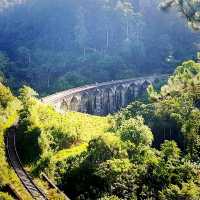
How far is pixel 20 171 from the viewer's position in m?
32.7

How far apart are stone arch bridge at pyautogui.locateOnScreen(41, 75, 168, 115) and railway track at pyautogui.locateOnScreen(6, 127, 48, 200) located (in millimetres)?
33713

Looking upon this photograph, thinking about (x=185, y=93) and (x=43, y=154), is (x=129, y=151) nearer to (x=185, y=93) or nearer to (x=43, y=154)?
(x=43, y=154)

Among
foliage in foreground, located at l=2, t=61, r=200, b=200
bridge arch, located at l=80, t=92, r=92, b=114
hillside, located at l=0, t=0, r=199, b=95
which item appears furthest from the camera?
hillside, located at l=0, t=0, r=199, b=95

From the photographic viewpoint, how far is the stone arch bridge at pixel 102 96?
78.5 m

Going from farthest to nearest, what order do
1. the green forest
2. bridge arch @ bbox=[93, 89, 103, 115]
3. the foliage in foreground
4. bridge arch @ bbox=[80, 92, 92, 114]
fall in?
bridge arch @ bbox=[93, 89, 103, 115] < bridge arch @ bbox=[80, 92, 92, 114] < the foliage in foreground < the green forest

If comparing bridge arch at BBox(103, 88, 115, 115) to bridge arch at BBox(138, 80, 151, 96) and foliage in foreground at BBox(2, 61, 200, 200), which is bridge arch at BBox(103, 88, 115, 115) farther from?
foliage in foreground at BBox(2, 61, 200, 200)

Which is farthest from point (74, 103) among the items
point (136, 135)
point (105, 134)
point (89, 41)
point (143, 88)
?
point (105, 134)

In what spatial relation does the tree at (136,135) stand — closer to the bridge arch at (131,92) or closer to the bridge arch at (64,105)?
the bridge arch at (64,105)

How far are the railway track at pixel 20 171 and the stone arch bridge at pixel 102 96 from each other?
33.7 meters

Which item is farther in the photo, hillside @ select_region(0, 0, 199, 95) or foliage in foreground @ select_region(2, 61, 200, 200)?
hillside @ select_region(0, 0, 199, 95)

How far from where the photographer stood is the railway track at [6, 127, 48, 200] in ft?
97.4

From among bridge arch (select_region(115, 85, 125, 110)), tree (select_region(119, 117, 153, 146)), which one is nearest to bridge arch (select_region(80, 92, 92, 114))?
bridge arch (select_region(115, 85, 125, 110))

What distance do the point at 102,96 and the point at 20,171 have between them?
5646 cm

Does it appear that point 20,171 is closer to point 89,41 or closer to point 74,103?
point 74,103
